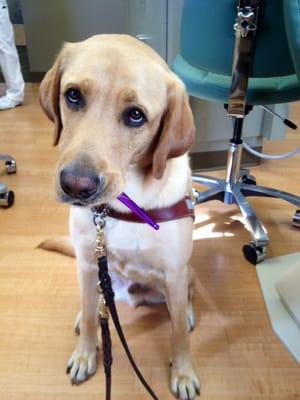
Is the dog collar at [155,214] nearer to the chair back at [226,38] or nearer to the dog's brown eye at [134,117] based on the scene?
the dog's brown eye at [134,117]

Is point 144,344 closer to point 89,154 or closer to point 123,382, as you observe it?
point 123,382

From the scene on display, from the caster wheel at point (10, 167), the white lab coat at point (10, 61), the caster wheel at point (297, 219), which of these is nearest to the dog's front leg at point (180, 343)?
the caster wheel at point (297, 219)

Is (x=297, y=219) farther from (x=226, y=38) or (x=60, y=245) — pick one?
(x=60, y=245)

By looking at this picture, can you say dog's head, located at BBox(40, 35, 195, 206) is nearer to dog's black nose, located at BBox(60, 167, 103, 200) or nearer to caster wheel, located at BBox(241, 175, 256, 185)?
dog's black nose, located at BBox(60, 167, 103, 200)

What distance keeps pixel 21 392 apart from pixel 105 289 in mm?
454

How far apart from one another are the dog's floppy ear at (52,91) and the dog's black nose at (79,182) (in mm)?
249

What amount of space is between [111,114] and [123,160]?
90 millimetres

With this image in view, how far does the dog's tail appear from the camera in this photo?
1.48 meters

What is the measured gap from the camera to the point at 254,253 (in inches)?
59.9

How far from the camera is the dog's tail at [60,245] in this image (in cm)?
148

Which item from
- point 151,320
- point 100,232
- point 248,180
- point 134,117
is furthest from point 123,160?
point 248,180

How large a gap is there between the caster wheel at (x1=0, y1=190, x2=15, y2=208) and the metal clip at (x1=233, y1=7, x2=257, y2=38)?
119cm

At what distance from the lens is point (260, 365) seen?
1.16 m

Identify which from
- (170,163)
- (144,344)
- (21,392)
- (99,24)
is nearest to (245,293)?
(144,344)
